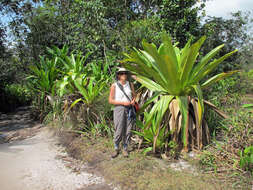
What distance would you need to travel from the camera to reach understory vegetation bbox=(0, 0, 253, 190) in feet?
10.5

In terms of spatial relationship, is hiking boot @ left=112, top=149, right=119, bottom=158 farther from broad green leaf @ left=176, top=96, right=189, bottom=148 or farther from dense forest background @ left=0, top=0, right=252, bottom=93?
dense forest background @ left=0, top=0, right=252, bottom=93

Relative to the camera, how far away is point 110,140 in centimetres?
443

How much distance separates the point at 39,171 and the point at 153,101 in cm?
232

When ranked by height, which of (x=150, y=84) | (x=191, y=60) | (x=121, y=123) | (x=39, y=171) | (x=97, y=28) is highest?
(x=97, y=28)

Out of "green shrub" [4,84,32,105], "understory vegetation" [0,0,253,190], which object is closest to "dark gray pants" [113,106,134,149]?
"understory vegetation" [0,0,253,190]

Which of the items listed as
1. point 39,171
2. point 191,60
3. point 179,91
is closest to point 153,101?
point 179,91

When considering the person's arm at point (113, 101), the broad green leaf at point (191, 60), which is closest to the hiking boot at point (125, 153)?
the person's arm at point (113, 101)

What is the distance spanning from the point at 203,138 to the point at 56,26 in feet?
27.5

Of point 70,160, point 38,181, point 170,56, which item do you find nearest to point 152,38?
point 170,56

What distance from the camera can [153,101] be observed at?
4293 millimetres

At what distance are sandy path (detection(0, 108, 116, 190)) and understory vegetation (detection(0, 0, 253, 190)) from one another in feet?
1.01

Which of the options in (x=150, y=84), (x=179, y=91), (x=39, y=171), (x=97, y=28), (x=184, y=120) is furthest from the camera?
(x=97, y=28)

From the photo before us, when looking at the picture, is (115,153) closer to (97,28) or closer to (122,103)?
(122,103)

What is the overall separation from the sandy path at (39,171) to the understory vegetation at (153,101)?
0.31 meters
